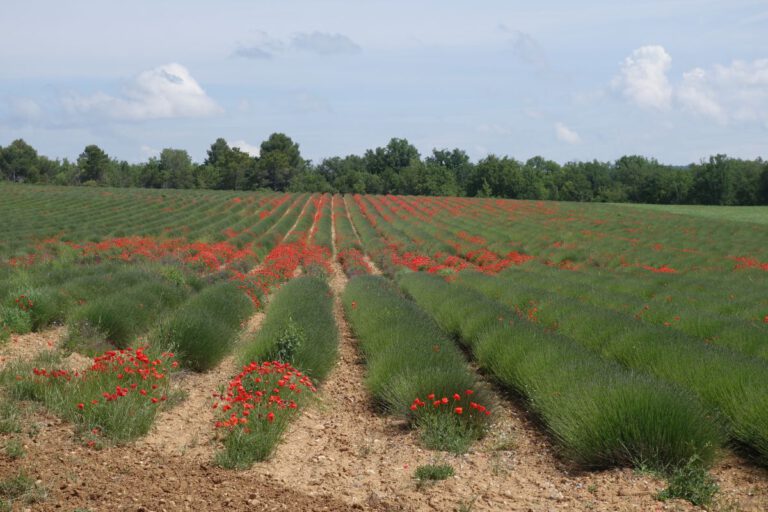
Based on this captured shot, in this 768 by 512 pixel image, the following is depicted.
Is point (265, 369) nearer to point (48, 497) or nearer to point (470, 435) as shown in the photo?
point (470, 435)

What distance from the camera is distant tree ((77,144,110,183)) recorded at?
111m

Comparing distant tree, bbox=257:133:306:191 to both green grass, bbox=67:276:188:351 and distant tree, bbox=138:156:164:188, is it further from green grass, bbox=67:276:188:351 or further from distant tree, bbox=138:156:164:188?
green grass, bbox=67:276:188:351

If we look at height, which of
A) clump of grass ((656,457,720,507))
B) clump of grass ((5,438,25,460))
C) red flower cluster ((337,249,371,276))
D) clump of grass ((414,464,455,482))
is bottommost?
red flower cluster ((337,249,371,276))

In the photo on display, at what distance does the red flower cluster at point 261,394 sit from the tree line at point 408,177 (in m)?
87.8

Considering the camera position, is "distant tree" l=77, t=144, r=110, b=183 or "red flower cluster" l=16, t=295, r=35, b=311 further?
"distant tree" l=77, t=144, r=110, b=183

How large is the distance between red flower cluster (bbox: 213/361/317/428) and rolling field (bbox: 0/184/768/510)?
3 cm

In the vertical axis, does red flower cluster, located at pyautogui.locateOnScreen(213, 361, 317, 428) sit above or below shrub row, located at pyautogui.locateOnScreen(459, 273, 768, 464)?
below

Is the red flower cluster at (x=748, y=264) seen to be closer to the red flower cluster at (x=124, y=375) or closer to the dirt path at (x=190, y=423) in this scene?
the dirt path at (x=190, y=423)

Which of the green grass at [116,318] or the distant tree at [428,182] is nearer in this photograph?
the green grass at [116,318]

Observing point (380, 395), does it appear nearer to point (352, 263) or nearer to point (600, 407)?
point (600, 407)

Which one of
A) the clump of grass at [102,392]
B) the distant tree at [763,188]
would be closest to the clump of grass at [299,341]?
the clump of grass at [102,392]

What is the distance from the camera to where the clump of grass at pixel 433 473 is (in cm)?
566

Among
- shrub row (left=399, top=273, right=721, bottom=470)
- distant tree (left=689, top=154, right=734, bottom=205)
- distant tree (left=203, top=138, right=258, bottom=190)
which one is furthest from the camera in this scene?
distant tree (left=203, top=138, right=258, bottom=190)

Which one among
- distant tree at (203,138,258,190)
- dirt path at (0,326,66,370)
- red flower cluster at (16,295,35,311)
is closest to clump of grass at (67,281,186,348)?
dirt path at (0,326,66,370)
